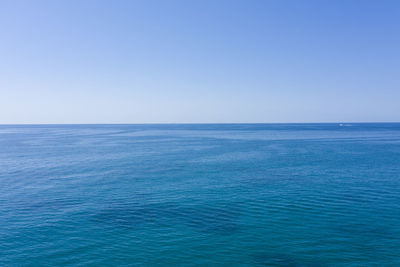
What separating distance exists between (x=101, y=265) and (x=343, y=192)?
38.3 metres

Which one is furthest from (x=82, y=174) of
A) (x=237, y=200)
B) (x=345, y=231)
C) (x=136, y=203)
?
(x=345, y=231)

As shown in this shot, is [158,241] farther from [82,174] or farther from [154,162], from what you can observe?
Result: [154,162]

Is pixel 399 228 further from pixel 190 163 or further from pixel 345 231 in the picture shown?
pixel 190 163

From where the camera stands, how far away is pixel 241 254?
25.1 metres

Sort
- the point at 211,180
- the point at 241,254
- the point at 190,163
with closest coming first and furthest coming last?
the point at 241,254 → the point at 211,180 → the point at 190,163

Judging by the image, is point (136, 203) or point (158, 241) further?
point (136, 203)

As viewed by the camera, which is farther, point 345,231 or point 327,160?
point 327,160

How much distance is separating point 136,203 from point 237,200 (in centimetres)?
1528

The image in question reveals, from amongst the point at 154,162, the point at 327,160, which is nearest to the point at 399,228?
the point at 327,160

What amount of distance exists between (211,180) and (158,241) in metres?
26.1

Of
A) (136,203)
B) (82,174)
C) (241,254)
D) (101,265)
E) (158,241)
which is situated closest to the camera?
(101,265)

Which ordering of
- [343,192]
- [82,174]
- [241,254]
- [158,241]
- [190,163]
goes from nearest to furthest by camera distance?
[241,254]
[158,241]
[343,192]
[82,174]
[190,163]

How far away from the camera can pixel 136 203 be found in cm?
3872

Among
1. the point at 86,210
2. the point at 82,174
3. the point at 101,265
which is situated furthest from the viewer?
the point at 82,174
